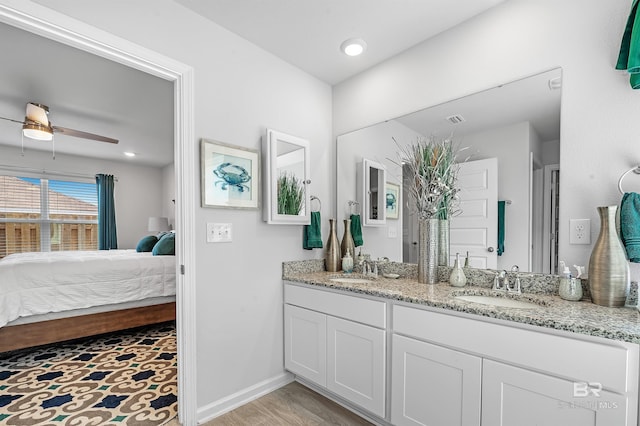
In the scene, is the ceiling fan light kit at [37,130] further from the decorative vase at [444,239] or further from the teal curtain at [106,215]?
the decorative vase at [444,239]

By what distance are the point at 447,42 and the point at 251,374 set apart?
103 inches

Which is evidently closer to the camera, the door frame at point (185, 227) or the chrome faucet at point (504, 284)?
the chrome faucet at point (504, 284)

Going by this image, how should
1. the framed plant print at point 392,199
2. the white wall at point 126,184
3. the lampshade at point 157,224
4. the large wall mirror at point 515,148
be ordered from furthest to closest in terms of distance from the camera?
the lampshade at point 157,224, the white wall at point 126,184, the framed plant print at point 392,199, the large wall mirror at point 515,148

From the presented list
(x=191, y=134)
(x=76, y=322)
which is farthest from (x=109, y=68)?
(x=76, y=322)

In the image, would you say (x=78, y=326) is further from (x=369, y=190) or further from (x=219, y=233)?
(x=369, y=190)

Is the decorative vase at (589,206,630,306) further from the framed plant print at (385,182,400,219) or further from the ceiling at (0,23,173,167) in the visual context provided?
the ceiling at (0,23,173,167)

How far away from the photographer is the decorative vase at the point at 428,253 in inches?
76.5

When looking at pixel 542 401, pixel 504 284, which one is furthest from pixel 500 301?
pixel 542 401

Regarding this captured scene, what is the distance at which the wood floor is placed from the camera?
1.84m

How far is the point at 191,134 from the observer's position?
6.00ft

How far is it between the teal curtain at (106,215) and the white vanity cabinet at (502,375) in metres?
5.95

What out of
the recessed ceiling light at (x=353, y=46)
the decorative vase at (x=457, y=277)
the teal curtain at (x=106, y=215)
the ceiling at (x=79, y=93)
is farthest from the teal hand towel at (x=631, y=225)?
the teal curtain at (x=106, y=215)

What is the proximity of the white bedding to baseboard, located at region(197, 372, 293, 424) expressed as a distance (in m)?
1.79

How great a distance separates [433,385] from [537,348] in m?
0.51
